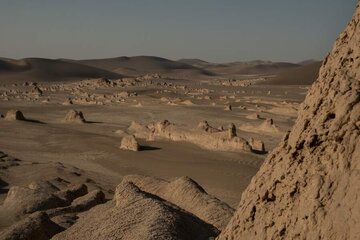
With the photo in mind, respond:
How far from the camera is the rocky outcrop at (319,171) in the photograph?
3.06 m

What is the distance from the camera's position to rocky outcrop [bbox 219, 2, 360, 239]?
306 centimetres

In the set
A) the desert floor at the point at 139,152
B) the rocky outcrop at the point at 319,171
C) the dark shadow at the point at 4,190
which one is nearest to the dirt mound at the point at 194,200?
the rocky outcrop at the point at 319,171

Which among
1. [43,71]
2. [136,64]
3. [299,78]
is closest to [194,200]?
[299,78]

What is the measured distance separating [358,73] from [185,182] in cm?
463

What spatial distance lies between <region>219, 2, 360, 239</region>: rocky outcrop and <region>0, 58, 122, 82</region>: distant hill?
81.6 m

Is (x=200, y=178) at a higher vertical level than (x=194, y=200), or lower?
lower

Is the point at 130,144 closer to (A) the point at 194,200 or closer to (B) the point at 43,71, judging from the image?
(A) the point at 194,200

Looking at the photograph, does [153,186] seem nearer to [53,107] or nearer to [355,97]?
[355,97]

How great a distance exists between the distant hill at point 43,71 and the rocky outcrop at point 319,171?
8159 centimetres

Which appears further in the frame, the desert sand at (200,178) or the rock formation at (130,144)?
the rock formation at (130,144)

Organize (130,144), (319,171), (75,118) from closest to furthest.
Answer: (319,171)
(130,144)
(75,118)

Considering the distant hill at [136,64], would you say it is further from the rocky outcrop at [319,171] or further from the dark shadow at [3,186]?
the rocky outcrop at [319,171]

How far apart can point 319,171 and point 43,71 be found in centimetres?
9429

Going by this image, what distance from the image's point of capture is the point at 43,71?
93.7 m
